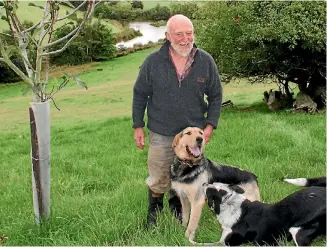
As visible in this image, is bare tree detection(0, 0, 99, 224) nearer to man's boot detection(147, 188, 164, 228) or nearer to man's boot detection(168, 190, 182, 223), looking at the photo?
man's boot detection(147, 188, 164, 228)

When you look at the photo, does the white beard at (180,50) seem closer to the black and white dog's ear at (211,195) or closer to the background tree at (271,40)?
the black and white dog's ear at (211,195)

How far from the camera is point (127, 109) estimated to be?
78.6 feet

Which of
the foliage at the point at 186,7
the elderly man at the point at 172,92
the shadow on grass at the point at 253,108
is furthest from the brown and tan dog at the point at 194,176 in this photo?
the foliage at the point at 186,7

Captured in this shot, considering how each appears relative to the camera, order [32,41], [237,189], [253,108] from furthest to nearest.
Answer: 1. [253,108]
2. [237,189]
3. [32,41]

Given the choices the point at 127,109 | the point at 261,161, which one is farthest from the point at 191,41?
the point at 127,109

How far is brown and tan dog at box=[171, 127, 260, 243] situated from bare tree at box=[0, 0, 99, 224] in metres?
1.53

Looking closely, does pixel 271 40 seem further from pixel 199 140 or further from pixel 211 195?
pixel 211 195

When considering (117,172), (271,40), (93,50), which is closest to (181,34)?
(117,172)

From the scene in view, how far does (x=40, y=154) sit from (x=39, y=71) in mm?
1094

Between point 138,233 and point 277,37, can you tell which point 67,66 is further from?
point 138,233

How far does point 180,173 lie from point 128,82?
28588mm

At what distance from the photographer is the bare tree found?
5.38 meters

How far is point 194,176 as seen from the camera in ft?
19.4

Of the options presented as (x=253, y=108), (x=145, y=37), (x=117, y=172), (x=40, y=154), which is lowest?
(x=145, y=37)
